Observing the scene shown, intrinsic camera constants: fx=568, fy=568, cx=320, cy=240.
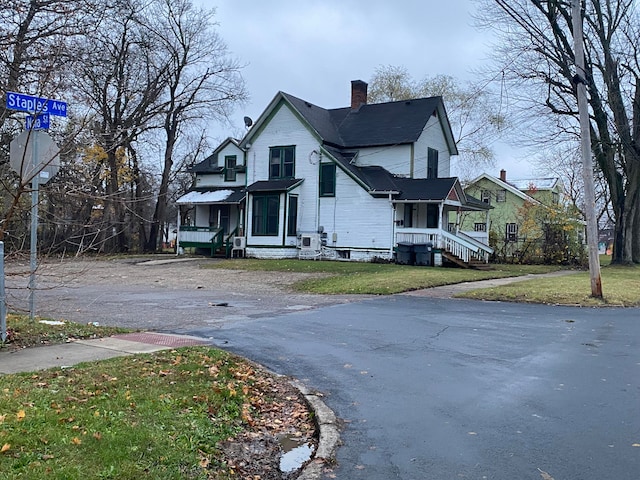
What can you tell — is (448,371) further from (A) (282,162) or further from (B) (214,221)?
(B) (214,221)

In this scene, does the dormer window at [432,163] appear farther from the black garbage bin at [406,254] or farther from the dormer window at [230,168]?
the dormer window at [230,168]

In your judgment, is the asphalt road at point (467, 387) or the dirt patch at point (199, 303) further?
the dirt patch at point (199, 303)

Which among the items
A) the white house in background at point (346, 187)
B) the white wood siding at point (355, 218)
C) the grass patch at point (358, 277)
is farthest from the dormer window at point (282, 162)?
the grass patch at point (358, 277)

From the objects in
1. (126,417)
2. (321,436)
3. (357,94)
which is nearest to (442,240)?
(357,94)

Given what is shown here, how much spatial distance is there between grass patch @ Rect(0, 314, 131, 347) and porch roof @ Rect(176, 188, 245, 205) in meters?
24.1

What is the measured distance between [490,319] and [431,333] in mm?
2565

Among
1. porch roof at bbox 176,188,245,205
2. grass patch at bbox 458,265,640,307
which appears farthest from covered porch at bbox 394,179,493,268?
porch roof at bbox 176,188,245,205

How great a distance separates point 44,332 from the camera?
28.6 ft

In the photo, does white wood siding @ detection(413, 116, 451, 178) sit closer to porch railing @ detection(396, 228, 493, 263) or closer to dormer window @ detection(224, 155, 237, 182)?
porch railing @ detection(396, 228, 493, 263)

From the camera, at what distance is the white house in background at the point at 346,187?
1150 inches

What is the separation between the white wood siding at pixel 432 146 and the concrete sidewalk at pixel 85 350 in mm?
Result: 24272

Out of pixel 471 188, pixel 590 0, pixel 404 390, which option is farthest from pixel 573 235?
pixel 404 390

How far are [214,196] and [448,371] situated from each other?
1162 inches

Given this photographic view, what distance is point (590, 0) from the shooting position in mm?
31250
